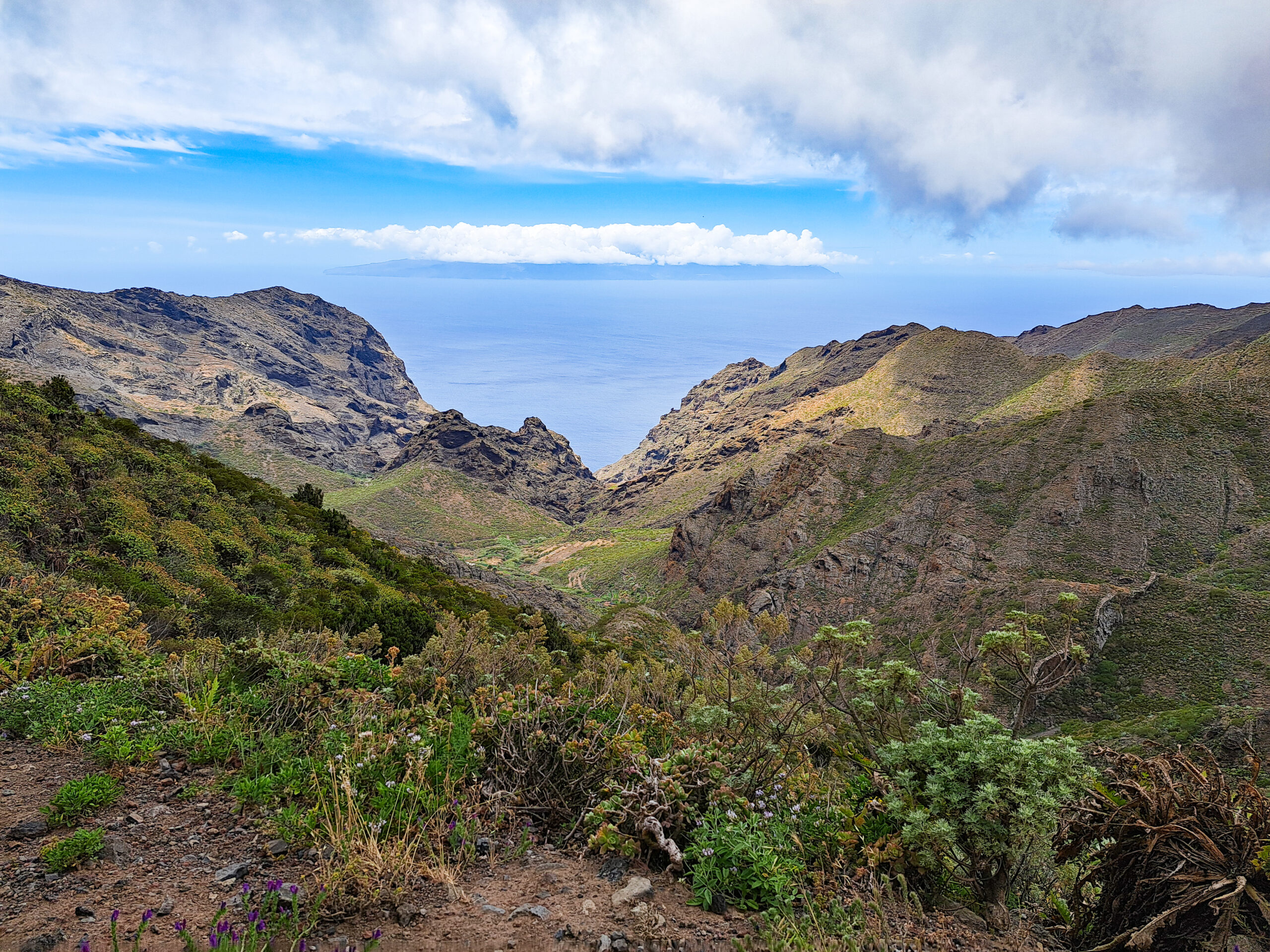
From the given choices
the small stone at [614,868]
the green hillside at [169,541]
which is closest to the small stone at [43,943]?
the small stone at [614,868]

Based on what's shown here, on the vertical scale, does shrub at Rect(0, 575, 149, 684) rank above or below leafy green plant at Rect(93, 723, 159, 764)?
above

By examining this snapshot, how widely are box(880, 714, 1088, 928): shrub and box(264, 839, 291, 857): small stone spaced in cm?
361

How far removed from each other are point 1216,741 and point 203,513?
84.1ft

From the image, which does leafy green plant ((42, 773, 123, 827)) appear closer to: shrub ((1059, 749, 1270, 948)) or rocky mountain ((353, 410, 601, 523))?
shrub ((1059, 749, 1270, 948))

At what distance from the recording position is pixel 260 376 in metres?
174

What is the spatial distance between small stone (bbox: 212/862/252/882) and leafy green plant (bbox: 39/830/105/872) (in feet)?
2.29

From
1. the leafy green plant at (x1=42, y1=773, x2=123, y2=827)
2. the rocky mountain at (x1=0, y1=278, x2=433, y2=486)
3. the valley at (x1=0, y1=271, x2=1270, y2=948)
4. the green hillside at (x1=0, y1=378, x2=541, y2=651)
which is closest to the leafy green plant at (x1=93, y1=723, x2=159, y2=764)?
the valley at (x1=0, y1=271, x2=1270, y2=948)

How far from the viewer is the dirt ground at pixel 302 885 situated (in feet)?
10.2

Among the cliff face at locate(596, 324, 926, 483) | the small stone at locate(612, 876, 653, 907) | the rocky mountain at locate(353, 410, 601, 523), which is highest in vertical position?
the cliff face at locate(596, 324, 926, 483)

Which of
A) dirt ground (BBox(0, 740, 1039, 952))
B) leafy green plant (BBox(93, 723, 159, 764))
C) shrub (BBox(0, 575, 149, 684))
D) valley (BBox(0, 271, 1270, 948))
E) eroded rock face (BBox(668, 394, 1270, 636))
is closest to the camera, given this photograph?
dirt ground (BBox(0, 740, 1039, 952))

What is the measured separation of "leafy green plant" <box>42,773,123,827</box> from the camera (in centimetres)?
388

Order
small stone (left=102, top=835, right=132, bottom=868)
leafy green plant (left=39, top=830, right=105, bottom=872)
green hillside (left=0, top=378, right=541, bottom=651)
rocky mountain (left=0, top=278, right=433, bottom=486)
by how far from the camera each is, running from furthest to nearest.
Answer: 1. rocky mountain (left=0, top=278, right=433, bottom=486)
2. green hillside (left=0, top=378, right=541, bottom=651)
3. small stone (left=102, top=835, right=132, bottom=868)
4. leafy green plant (left=39, top=830, right=105, bottom=872)

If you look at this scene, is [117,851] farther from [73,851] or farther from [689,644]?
[689,644]

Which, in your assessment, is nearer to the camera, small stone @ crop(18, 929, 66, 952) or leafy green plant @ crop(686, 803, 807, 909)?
small stone @ crop(18, 929, 66, 952)
